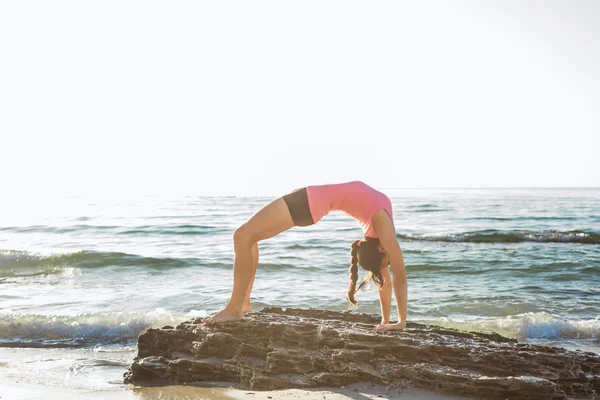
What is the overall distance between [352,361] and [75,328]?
5.41m

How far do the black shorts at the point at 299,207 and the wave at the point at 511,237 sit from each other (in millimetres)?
18929

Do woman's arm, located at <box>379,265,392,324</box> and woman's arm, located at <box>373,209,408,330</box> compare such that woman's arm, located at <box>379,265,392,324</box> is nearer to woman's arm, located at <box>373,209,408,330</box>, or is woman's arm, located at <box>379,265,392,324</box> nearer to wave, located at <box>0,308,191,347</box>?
woman's arm, located at <box>373,209,408,330</box>

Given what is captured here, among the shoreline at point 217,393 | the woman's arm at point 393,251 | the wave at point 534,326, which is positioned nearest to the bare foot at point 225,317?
the shoreline at point 217,393

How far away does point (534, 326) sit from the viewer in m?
9.24

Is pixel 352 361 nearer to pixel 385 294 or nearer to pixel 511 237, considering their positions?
pixel 385 294

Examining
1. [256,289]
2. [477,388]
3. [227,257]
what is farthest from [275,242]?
Answer: [477,388]

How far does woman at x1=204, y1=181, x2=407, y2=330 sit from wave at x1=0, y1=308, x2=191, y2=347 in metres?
3.48

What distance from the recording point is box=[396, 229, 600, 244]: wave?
23312 millimetres

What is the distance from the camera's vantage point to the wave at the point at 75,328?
8.27 m

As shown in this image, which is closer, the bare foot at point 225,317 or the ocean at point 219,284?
the bare foot at point 225,317

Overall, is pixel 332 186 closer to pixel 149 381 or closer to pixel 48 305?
pixel 149 381

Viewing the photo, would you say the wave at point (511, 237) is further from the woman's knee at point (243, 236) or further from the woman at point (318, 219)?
the woman's knee at point (243, 236)

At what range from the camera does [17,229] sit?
90.3 feet

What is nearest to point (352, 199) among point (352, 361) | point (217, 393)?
point (352, 361)
